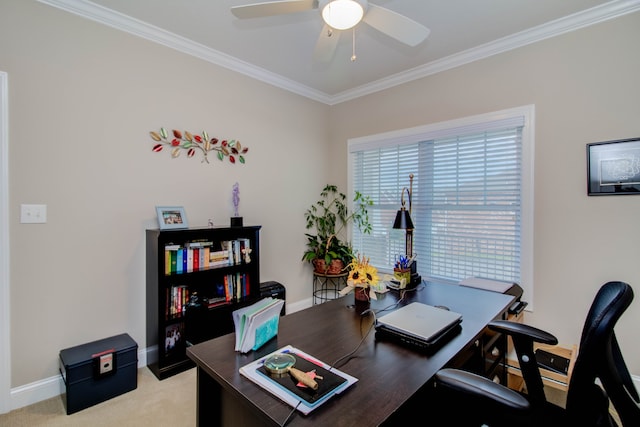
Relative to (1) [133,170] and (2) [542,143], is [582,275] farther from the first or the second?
(1) [133,170]

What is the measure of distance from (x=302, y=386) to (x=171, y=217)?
2.04 m

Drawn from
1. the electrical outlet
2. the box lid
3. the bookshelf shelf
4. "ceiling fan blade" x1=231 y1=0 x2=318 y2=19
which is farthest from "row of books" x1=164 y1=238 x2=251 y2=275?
"ceiling fan blade" x1=231 y1=0 x2=318 y2=19

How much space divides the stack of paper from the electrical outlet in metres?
1.77

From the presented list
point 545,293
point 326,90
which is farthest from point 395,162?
point 545,293

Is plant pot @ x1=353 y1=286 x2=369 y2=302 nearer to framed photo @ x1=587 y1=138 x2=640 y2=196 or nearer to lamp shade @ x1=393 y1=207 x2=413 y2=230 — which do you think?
lamp shade @ x1=393 y1=207 x2=413 y2=230

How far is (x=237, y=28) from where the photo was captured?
247cm

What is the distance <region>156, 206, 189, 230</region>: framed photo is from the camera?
2445 mm

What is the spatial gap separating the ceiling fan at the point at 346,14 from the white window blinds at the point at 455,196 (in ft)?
4.80

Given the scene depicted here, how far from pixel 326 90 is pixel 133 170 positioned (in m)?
2.40

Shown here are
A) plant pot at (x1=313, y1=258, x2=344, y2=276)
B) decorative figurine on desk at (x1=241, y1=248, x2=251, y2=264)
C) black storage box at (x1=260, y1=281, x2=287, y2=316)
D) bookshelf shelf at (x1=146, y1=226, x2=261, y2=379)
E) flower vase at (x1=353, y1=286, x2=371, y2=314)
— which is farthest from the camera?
plant pot at (x1=313, y1=258, x2=344, y2=276)

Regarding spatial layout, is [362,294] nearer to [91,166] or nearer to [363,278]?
[363,278]

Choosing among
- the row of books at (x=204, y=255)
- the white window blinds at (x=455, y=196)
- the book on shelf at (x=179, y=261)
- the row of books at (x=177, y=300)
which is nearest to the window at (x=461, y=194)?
the white window blinds at (x=455, y=196)

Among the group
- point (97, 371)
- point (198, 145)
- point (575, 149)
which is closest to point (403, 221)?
point (575, 149)

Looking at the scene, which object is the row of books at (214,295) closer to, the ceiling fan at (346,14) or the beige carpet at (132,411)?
the beige carpet at (132,411)
